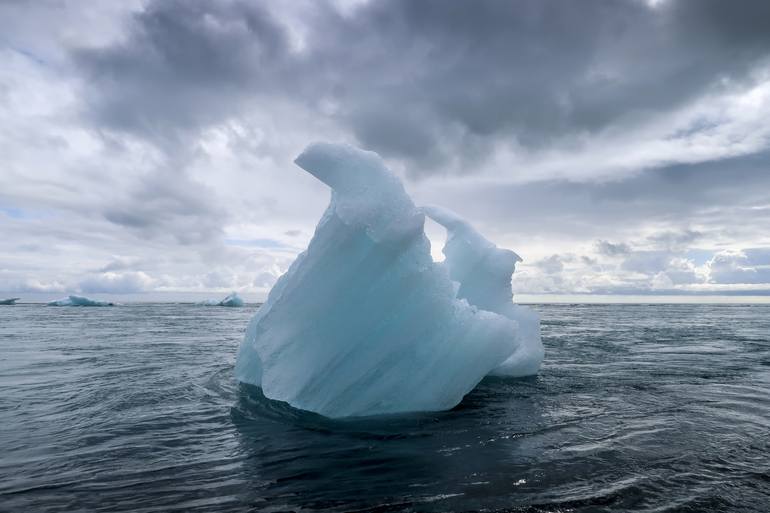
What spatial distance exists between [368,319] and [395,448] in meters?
2.48

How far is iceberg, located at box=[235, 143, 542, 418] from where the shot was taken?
322 inches

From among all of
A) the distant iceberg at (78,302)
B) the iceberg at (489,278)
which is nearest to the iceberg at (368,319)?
the iceberg at (489,278)

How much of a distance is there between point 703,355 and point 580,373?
273 inches

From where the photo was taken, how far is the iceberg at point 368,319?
8180 mm

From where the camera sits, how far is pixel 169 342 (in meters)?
21.1

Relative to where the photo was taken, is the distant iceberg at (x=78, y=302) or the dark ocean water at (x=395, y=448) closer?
the dark ocean water at (x=395, y=448)

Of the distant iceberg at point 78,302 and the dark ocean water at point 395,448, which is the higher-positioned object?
the distant iceberg at point 78,302

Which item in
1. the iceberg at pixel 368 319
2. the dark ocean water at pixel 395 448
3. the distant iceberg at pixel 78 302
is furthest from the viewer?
the distant iceberg at pixel 78 302

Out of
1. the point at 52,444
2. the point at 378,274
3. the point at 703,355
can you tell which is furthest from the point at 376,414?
the point at 703,355

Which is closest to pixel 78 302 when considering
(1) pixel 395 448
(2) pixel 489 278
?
(2) pixel 489 278

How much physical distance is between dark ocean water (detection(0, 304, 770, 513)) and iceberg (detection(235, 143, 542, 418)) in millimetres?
535

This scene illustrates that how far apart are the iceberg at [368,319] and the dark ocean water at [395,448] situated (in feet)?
1.75

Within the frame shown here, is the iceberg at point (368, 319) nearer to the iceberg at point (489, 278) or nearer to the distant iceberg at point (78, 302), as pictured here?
the iceberg at point (489, 278)

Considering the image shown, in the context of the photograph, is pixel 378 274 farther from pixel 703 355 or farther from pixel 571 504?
pixel 703 355
